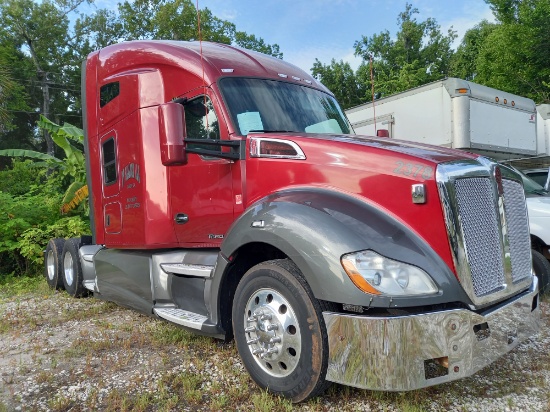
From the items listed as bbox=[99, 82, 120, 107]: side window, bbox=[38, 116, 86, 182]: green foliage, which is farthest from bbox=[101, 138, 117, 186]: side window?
bbox=[38, 116, 86, 182]: green foliage

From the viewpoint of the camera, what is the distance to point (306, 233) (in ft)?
9.48

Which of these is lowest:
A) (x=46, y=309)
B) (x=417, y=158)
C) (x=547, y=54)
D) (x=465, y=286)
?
(x=46, y=309)

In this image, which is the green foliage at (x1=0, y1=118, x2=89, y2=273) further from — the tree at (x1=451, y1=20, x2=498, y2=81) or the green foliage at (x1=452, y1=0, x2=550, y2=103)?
the tree at (x1=451, y1=20, x2=498, y2=81)

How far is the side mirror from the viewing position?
3553 millimetres

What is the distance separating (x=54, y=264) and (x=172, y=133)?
510 centimetres

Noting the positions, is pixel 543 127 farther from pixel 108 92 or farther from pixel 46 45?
pixel 46 45

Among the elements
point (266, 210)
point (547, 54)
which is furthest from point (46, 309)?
point (547, 54)

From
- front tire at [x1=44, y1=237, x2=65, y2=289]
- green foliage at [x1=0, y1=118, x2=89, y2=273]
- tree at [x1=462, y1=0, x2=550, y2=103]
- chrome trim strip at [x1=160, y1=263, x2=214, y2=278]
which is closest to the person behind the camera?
chrome trim strip at [x1=160, y1=263, x2=214, y2=278]

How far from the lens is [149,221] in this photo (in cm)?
455

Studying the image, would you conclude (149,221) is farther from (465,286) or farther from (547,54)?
(547,54)

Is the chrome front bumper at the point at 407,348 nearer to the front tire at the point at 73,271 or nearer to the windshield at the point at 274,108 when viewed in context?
the windshield at the point at 274,108

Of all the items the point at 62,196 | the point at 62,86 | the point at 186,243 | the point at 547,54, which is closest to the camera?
the point at 186,243

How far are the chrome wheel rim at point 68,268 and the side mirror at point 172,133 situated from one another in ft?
14.1

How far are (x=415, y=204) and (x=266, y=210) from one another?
0.97m
